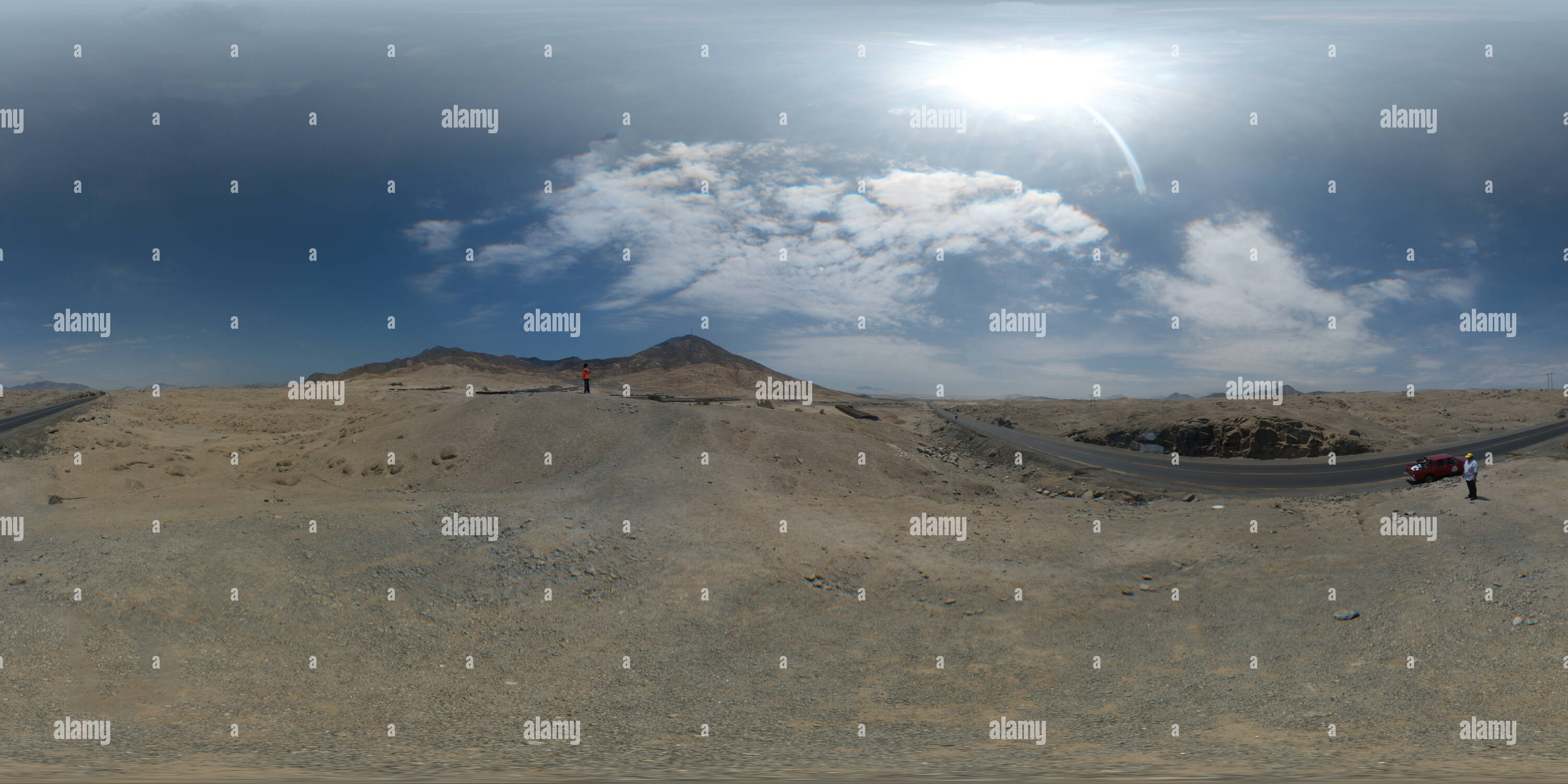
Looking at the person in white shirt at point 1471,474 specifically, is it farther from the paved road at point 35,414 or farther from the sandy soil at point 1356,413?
the paved road at point 35,414

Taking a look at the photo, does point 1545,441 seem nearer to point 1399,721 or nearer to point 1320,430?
point 1320,430

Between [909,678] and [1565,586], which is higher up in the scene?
[1565,586]

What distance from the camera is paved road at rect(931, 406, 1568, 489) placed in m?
29.8

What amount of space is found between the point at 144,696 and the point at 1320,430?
55.6 metres

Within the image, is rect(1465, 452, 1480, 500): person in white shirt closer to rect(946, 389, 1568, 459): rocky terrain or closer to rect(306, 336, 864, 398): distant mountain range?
rect(946, 389, 1568, 459): rocky terrain

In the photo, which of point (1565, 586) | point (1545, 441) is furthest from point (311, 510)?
point (1545, 441)

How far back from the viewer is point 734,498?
72.4ft

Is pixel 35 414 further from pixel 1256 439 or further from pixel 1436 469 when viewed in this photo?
pixel 1256 439

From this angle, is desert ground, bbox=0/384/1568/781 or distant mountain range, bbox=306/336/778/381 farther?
distant mountain range, bbox=306/336/778/381

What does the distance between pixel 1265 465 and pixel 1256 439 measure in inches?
366

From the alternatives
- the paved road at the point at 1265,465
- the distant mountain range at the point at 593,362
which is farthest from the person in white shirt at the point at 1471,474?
the distant mountain range at the point at 593,362

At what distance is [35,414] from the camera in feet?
154

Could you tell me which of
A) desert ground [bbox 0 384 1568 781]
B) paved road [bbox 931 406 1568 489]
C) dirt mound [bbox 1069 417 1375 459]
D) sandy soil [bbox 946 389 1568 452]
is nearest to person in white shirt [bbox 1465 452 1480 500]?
desert ground [bbox 0 384 1568 781]

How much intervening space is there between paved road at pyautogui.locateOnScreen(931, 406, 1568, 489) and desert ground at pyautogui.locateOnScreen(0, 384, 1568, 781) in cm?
476
